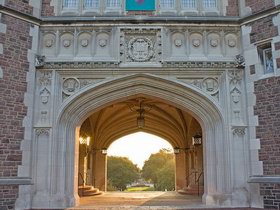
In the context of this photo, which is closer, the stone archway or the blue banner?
the stone archway

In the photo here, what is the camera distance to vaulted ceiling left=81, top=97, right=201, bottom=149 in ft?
47.2

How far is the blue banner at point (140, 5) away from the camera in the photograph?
31.2 ft

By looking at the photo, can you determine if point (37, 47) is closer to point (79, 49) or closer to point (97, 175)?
point (79, 49)

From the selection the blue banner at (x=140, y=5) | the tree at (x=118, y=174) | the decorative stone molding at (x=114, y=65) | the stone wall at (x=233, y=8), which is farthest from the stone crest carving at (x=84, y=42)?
the tree at (x=118, y=174)

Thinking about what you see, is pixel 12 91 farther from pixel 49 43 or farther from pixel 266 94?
pixel 266 94

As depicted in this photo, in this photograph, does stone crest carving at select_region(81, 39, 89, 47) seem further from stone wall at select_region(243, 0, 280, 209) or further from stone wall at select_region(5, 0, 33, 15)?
stone wall at select_region(243, 0, 280, 209)

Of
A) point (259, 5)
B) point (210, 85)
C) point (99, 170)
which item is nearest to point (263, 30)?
point (259, 5)

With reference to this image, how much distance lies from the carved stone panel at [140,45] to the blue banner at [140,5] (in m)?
0.65

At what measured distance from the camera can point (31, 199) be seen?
832 centimetres

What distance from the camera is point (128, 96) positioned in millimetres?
9367

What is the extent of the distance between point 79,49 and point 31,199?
3.89 m

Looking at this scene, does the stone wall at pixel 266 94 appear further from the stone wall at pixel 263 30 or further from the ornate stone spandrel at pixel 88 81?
the ornate stone spandrel at pixel 88 81

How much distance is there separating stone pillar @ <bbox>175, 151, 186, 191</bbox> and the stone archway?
7.09m

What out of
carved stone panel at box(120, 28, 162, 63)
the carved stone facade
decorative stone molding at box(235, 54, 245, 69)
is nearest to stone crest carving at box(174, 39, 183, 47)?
the carved stone facade
